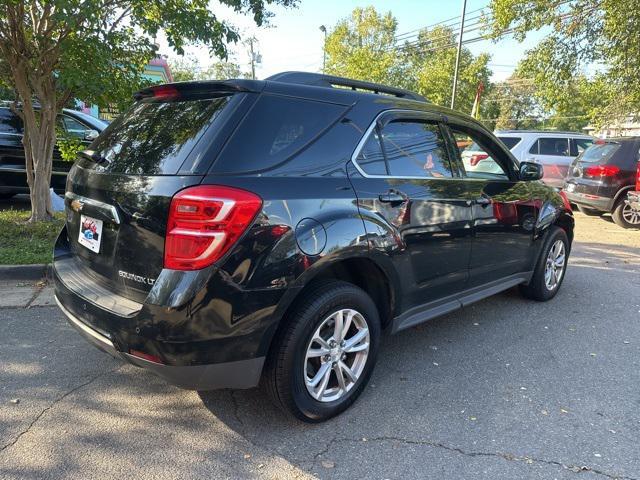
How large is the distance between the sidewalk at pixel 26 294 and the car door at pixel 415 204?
3109 mm

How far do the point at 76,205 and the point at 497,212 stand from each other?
Answer: 118 inches

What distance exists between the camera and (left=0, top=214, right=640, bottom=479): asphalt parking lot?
2.40 metres

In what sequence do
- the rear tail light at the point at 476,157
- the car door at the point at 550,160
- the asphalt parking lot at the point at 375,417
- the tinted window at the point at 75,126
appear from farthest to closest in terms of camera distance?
1. the car door at the point at 550,160
2. the tinted window at the point at 75,126
3. the rear tail light at the point at 476,157
4. the asphalt parking lot at the point at 375,417

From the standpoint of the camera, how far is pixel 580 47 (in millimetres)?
12414

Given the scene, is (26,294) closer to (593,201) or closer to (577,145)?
(593,201)

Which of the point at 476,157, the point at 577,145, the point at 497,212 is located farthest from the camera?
the point at 577,145

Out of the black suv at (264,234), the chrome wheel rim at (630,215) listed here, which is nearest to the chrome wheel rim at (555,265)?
the black suv at (264,234)

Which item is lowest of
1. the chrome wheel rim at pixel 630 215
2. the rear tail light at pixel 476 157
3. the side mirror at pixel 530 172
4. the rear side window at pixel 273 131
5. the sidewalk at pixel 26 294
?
the sidewalk at pixel 26 294

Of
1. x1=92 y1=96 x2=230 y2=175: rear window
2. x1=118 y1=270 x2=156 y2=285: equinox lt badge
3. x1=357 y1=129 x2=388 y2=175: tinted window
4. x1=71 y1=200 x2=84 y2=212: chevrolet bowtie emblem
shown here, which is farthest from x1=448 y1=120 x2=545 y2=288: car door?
x1=71 y1=200 x2=84 y2=212: chevrolet bowtie emblem

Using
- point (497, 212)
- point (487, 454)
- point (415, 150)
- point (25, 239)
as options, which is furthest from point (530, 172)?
point (25, 239)

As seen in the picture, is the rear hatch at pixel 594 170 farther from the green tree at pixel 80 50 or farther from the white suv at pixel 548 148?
the green tree at pixel 80 50

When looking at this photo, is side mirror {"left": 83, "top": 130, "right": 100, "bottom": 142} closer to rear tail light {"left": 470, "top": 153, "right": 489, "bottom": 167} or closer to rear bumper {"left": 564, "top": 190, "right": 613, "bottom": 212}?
rear tail light {"left": 470, "top": 153, "right": 489, "bottom": 167}

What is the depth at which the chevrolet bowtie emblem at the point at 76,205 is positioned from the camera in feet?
9.06

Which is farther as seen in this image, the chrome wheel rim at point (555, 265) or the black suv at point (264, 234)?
the chrome wheel rim at point (555, 265)
